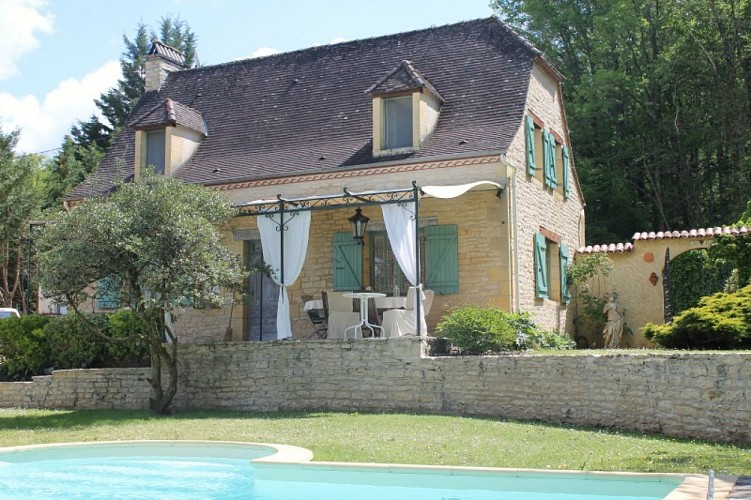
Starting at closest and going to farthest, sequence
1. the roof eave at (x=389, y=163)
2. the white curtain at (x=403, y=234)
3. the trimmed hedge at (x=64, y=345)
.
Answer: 1. the white curtain at (x=403, y=234)
2. the roof eave at (x=389, y=163)
3. the trimmed hedge at (x=64, y=345)

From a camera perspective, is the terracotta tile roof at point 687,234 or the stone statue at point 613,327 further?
the stone statue at point 613,327

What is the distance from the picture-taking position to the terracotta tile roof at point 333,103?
56.4 ft

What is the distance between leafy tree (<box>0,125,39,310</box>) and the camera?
28391mm

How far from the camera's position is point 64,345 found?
56.9 ft

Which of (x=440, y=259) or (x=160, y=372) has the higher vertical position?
(x=440, y=259)

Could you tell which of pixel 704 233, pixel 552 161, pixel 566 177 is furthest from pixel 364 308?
pixel 566 177

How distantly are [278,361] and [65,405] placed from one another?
179 inches

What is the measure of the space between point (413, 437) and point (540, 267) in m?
7.58

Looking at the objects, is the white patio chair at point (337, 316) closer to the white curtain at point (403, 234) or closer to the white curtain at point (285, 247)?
the white curtain at point (285, 247)

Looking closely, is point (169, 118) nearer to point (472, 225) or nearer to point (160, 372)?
Result: point (160, 372)

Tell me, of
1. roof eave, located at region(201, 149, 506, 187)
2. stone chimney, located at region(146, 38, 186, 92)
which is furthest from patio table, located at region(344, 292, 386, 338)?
stone chimney, located at region(146, 38, 186, 92)

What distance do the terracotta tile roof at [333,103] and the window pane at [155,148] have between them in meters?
0.53

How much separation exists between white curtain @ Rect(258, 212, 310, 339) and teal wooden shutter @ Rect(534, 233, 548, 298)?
515 cm

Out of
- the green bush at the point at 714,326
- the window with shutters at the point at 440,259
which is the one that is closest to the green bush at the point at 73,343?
the window with shutters at the point at 440,259
